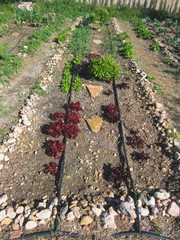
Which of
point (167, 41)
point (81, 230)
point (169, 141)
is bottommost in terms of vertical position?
point (81, 230)

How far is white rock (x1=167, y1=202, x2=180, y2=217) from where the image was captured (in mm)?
3971

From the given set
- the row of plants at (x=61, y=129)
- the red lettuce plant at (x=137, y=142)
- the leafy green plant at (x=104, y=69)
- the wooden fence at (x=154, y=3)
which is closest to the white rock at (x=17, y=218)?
the row of plants at (x=61, y=129)

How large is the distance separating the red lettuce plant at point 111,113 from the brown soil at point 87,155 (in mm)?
157

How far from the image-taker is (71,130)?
543 cm

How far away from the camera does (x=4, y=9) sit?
13.1 m

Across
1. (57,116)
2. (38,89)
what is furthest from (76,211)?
(38,89)

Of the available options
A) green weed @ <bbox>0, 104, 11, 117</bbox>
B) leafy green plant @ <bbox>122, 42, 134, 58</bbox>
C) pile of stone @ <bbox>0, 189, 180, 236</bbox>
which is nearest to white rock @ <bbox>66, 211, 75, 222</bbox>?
pile of stone @ <bbox>0, 189, 180, 236</bbox>

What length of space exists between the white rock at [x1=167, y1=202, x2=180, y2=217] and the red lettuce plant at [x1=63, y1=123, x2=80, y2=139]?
8.57ft

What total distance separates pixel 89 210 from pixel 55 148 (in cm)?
162

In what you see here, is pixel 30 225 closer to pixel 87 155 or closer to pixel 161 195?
pixel 87 155

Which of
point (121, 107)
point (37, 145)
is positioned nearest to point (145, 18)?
point (121, 107)

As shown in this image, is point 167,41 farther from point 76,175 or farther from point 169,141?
point 76,175

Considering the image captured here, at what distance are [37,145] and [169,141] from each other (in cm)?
326

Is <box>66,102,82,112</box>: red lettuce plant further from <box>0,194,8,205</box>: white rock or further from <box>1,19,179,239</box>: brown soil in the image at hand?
<box>0,194,8,205</box>: white rock
